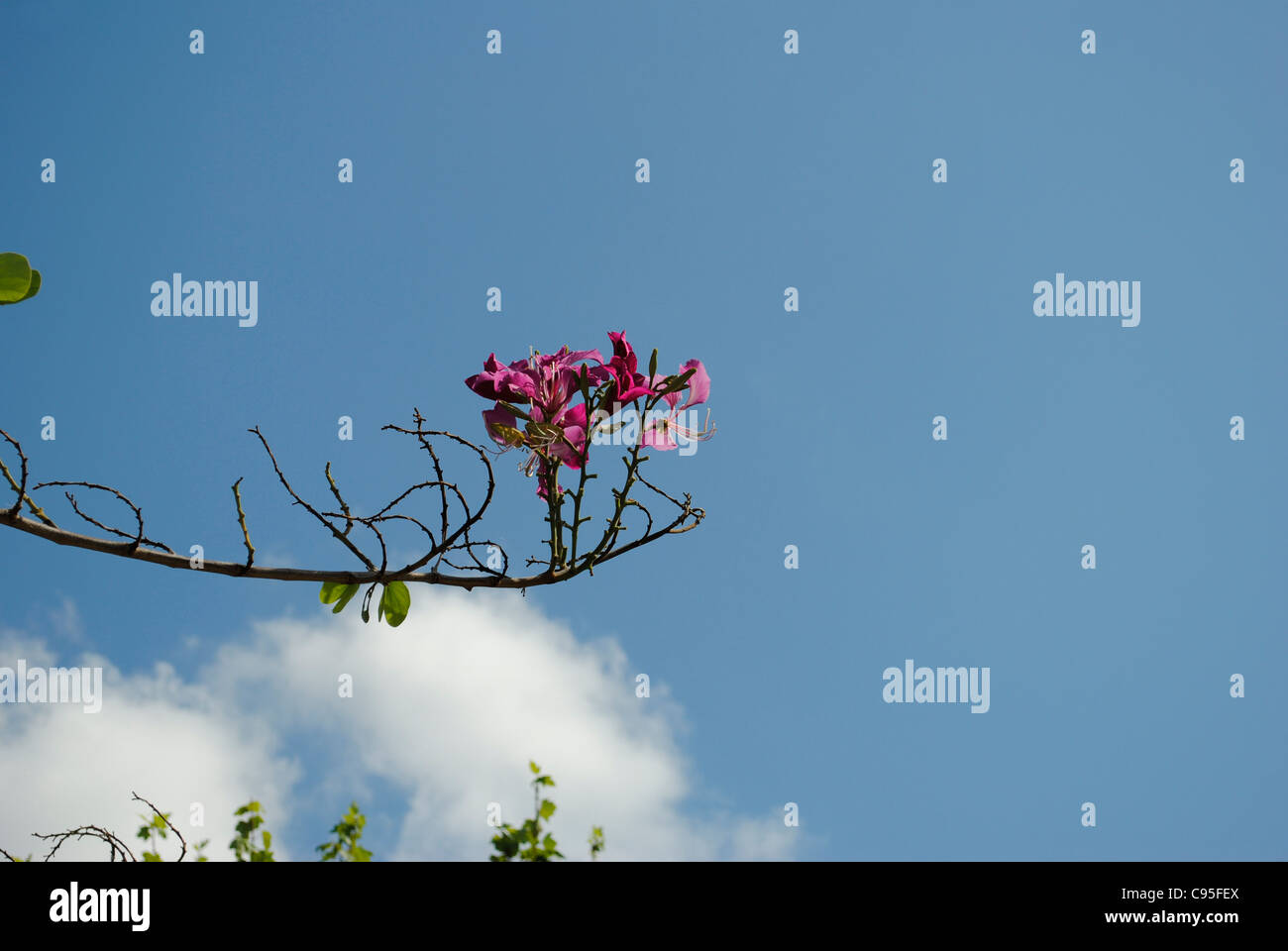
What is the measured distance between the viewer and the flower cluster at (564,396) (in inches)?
49.9

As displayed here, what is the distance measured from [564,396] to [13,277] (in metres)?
0.72

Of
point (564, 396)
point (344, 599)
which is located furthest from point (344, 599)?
point (564, 396)

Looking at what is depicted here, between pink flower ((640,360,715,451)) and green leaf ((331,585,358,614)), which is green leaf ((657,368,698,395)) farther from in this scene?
green leaf ((331,585,358,614))

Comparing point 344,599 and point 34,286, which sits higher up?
point 34,286

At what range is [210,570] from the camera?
1.13 m

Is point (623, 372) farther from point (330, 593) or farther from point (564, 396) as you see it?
point (330, 593)

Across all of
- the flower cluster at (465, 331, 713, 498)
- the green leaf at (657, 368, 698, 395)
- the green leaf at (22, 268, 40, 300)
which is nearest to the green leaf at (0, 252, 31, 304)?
the green leaf at (22, 268, 40, 300)

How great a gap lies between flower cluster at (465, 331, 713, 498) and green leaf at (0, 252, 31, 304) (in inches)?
22.7

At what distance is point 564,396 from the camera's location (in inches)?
50.8
